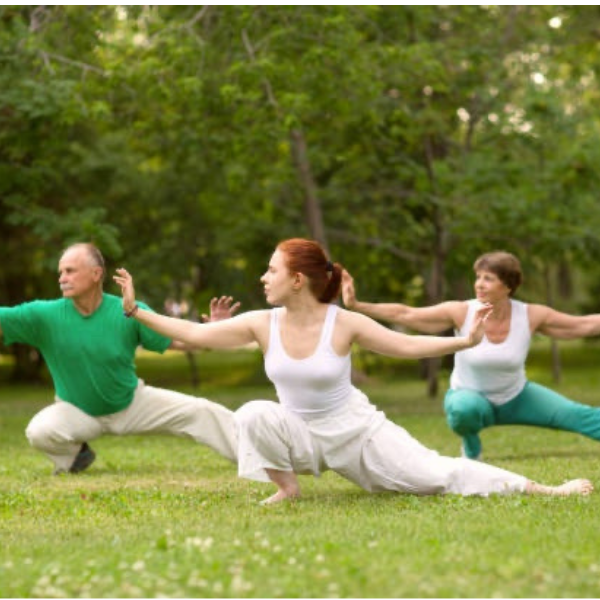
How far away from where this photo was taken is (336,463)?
8055 millimetres

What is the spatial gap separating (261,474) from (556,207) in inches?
522

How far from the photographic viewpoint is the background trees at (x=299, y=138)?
1706 cm

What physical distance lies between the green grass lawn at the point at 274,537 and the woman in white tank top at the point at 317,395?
0.70 ft

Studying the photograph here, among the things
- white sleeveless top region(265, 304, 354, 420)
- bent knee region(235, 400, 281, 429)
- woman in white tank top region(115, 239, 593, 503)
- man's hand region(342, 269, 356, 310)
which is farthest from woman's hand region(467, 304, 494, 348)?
man's hand region(342, 269, 356, 310)

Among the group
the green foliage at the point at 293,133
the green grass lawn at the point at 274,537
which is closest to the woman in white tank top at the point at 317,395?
the green grass lawn at the point at 274,537

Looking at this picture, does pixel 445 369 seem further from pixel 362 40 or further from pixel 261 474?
pixel 261 474

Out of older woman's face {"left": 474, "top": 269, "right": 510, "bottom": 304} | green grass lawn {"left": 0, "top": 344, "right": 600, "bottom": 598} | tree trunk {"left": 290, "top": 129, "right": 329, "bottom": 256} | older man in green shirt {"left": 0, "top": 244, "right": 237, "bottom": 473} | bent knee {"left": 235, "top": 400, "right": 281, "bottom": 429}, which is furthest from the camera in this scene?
tree trunk {"left": 290, "top": 129, "right": 329, "bottom": 256}

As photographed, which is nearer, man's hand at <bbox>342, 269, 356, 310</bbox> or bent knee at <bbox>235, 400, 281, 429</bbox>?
bent knee at <bbox>235, 400, 281, 429</bbox>

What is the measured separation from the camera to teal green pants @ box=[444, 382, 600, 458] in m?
10.5

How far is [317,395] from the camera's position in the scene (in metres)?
7.99

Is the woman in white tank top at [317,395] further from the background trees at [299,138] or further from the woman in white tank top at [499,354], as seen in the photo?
the background trees at [299,138]

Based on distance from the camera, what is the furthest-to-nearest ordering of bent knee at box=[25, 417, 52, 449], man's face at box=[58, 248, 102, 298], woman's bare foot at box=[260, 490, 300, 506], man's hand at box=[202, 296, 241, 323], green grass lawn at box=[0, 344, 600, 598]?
bent knee at box=[25, 417, 52, 449] → man's face at box=[58, 248, 102, 298] → man's hand at box=[202, 296, 241, 323] → woman's bare foot at box=[260, 490, 300, 506] → green grass lawn at box=[0, 344, 600, 598]

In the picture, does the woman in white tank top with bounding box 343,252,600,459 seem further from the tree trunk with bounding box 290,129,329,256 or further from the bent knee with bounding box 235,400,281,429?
the tree trunk with bounding box 290,129,329,256

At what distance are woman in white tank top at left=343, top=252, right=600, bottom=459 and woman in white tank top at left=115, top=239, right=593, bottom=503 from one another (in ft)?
6.52
